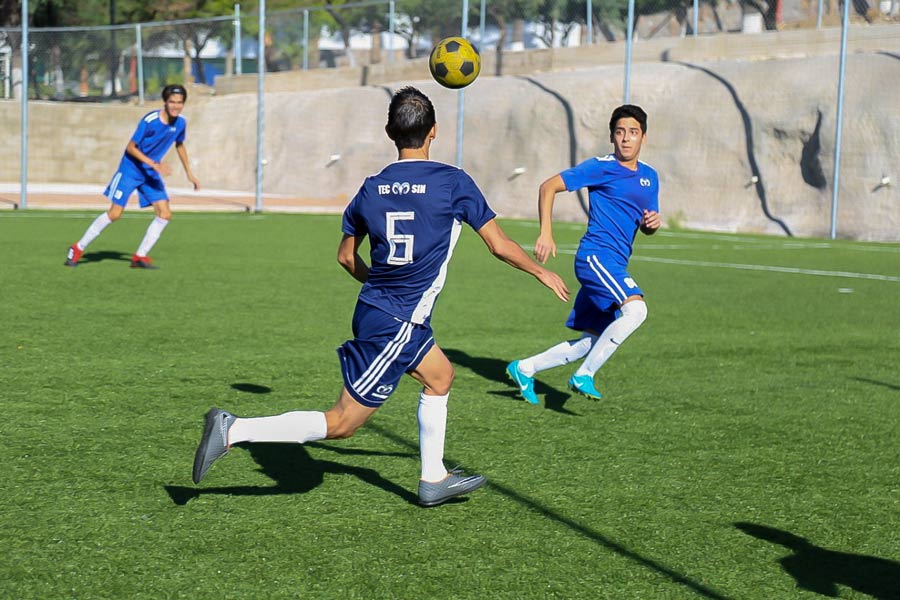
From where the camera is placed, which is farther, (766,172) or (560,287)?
(766,172)

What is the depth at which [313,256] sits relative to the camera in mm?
15758

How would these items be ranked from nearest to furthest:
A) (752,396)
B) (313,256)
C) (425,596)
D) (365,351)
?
1. (425,596)
2. (365,351)
3. (752,396)
4. (313,256)

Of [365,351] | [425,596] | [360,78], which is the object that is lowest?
[425,596]

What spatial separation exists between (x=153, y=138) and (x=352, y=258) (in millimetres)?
8659

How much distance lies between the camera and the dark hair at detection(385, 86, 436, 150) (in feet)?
15.1

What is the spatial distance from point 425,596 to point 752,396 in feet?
13.3

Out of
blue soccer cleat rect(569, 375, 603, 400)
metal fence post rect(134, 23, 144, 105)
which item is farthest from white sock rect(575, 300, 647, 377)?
metal fence post rect(134, 23, 144, 105)

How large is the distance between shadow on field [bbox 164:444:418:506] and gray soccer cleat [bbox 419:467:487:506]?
0.14 meters

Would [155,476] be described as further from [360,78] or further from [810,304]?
[360,78]

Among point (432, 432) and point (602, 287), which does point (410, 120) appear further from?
point (602, 287)

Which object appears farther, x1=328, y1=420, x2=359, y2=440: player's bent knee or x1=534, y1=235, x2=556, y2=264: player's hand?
x1=534, y1=235, x2=556, y2=264: player's hand

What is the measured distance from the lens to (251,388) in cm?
702

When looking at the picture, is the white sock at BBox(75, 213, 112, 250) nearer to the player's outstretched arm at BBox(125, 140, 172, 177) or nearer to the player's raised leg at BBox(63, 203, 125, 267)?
Result: the player's raised leg at BBox(63, 203, 125, 267)

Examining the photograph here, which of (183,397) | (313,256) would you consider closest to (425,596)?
(183,397)
